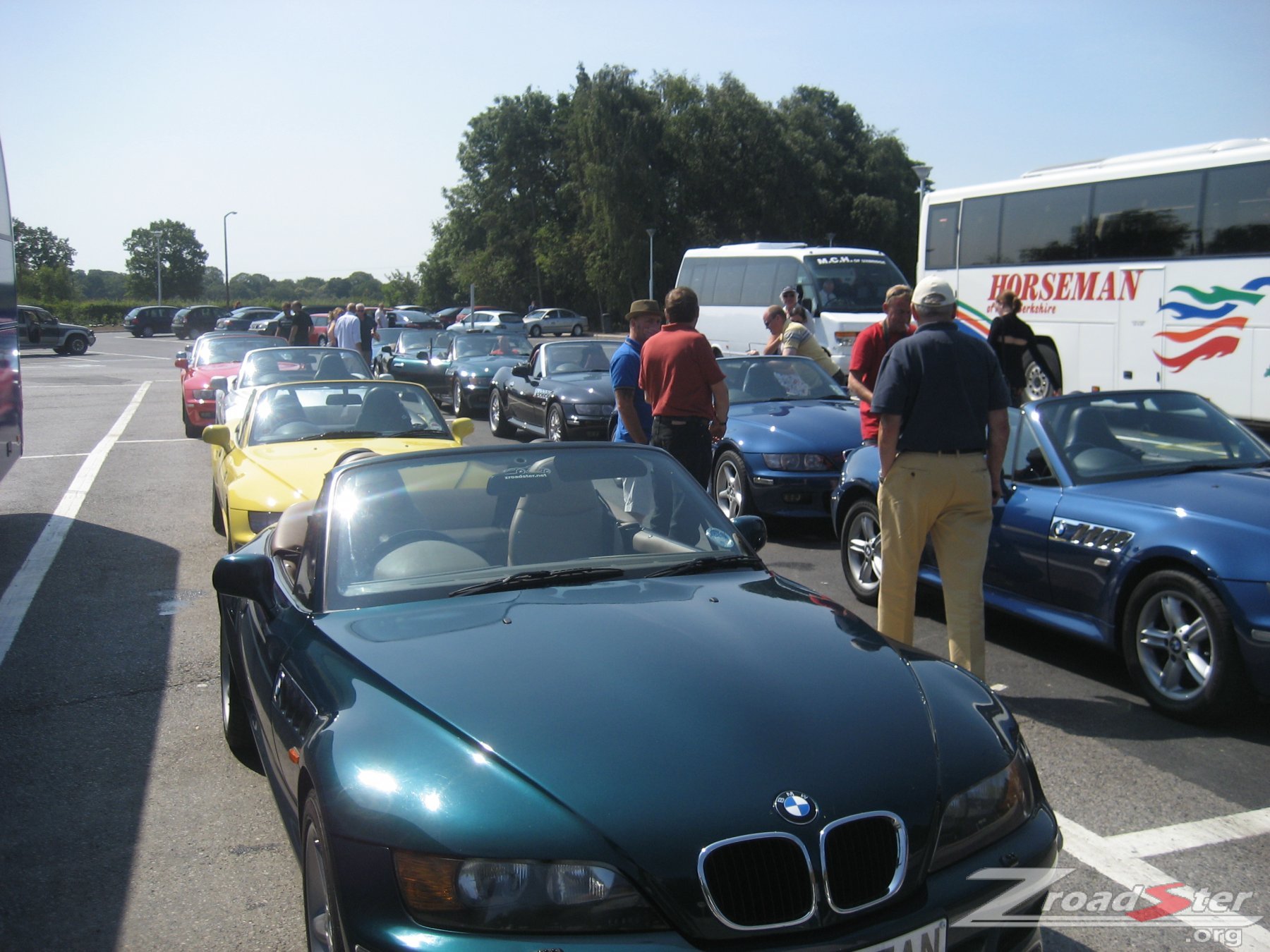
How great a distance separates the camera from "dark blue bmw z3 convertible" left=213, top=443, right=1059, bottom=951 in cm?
215

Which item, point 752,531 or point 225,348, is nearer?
point 752,531

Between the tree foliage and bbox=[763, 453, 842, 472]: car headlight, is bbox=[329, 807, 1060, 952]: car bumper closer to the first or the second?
bbox=[763, 453, 842, 472]: car headlight

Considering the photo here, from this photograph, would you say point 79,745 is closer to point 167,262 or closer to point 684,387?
point 684,387

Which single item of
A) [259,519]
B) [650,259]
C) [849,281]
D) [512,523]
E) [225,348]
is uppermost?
[650,259]

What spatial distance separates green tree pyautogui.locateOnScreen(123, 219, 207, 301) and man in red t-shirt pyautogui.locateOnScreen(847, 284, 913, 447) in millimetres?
134017

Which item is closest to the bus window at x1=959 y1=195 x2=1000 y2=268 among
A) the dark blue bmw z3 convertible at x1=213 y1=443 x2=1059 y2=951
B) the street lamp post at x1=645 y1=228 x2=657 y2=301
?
the dark blue bmw z3 convertible at x1=213 y1=443 x2=1059 y2=951

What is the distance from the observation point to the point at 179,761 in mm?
4473

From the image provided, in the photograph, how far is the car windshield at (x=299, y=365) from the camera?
11.7 meters

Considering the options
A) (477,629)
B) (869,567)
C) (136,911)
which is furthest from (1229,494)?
(136,911)

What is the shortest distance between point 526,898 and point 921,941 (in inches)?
31.6

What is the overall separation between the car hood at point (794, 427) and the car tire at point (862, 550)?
6.71 ft

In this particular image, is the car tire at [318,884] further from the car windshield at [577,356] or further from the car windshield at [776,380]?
the car windshield at [577,356]

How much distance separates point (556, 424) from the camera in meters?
14.1

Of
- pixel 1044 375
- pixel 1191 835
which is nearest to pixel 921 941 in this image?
pixel 1191 835
